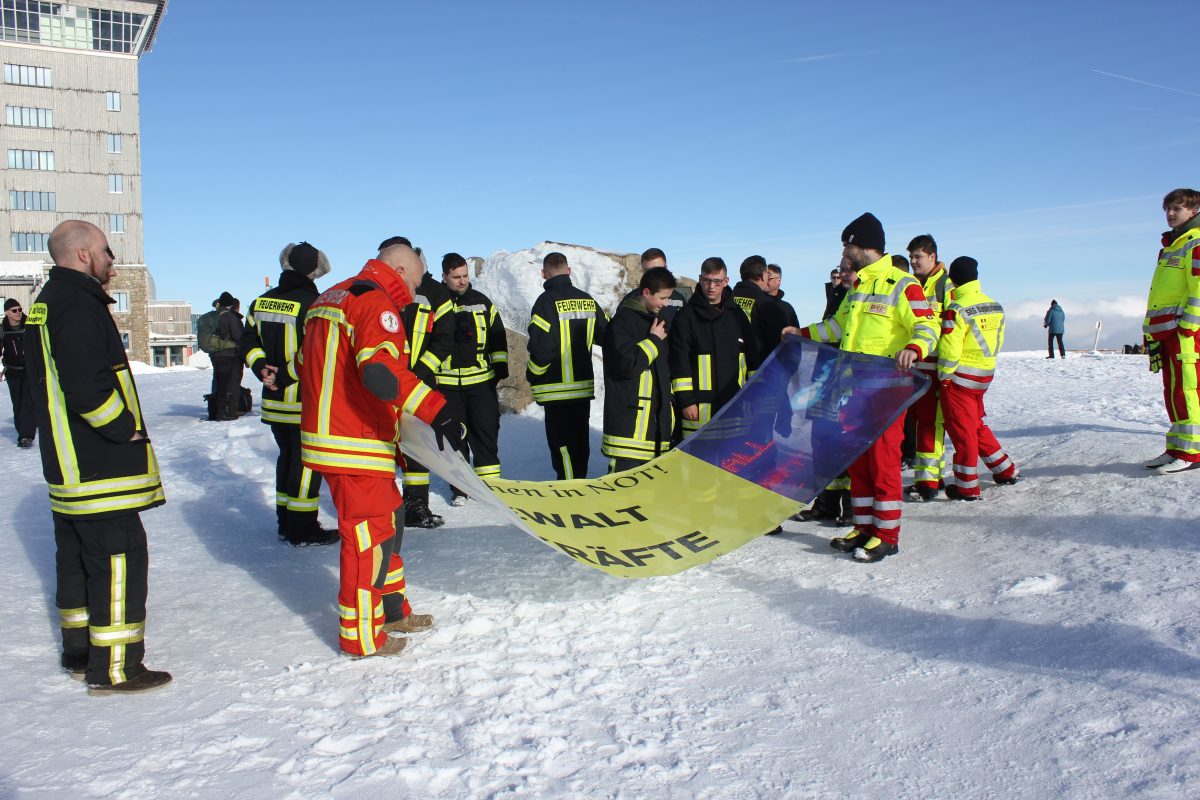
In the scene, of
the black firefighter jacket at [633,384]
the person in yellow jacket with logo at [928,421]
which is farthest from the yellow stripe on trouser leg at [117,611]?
the person in yellow jacket with logo at [928,421]

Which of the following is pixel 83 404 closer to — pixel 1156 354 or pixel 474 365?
pixel 474 365

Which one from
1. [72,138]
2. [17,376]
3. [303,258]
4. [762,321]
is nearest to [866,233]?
[762,321]

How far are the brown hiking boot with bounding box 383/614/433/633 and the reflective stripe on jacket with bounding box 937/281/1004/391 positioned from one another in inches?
169

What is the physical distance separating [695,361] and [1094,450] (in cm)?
361

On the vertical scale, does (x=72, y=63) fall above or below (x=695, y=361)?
above

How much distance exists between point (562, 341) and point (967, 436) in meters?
3.24

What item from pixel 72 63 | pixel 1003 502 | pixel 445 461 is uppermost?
pixel 72 63

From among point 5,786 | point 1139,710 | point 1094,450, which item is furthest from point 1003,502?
point 5,786

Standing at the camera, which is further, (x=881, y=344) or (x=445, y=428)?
(x=881, y=344)

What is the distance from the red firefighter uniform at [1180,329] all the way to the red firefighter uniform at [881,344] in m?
2.27

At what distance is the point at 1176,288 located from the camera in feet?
20.4

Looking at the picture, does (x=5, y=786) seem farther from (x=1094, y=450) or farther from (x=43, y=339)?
(x=1094, y=450)

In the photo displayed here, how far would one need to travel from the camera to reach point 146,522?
7105 millimetres

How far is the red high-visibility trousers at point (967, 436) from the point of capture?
6.29 metres
